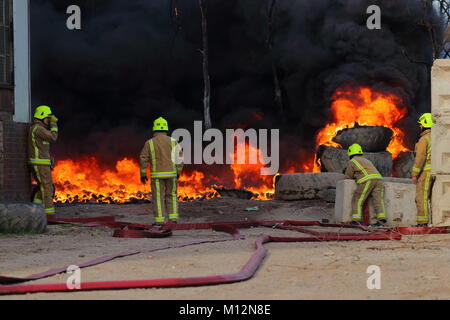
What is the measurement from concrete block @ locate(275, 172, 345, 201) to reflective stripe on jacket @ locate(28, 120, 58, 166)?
6154mm

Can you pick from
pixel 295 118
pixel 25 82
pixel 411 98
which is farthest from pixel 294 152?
pixel 25 82

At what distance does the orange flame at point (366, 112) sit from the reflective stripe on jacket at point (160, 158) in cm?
1020

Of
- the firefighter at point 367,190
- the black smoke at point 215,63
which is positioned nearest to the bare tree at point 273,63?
the black smoke at point 215,63

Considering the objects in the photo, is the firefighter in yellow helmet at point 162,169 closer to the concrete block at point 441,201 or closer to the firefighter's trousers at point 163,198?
the firefighter's trousers at point 163,198

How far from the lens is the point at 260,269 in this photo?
477 cm

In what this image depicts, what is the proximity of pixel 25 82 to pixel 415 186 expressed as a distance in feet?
21.4

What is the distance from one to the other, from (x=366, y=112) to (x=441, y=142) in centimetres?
1193

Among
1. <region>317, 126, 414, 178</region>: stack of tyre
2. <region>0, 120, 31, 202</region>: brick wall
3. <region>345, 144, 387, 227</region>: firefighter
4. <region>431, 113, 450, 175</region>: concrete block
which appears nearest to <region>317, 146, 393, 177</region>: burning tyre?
<region>317, 126, 414, 178</region>: stack of tyre

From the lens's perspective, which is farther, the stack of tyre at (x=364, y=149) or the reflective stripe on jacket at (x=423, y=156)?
the stack of tyre at (x=364, y=149)

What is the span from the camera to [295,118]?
71.9 feet

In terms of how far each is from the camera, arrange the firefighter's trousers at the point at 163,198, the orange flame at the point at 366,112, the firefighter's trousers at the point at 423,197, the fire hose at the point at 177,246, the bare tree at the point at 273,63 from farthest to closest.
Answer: the bare tree at the point at 273,63, the orange flame at the point at 366,112, the firefighter's trousers at the point at 163,198, the firefighter's trousers at the point at 423,197, the fire hose at the point at 177,246

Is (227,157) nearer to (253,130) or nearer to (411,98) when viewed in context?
(253,130)

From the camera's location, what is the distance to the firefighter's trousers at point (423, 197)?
30.4 feet

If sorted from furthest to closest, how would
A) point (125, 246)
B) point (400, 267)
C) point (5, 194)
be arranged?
point (5, 194)
point (125, 246)
point (400, 267)
